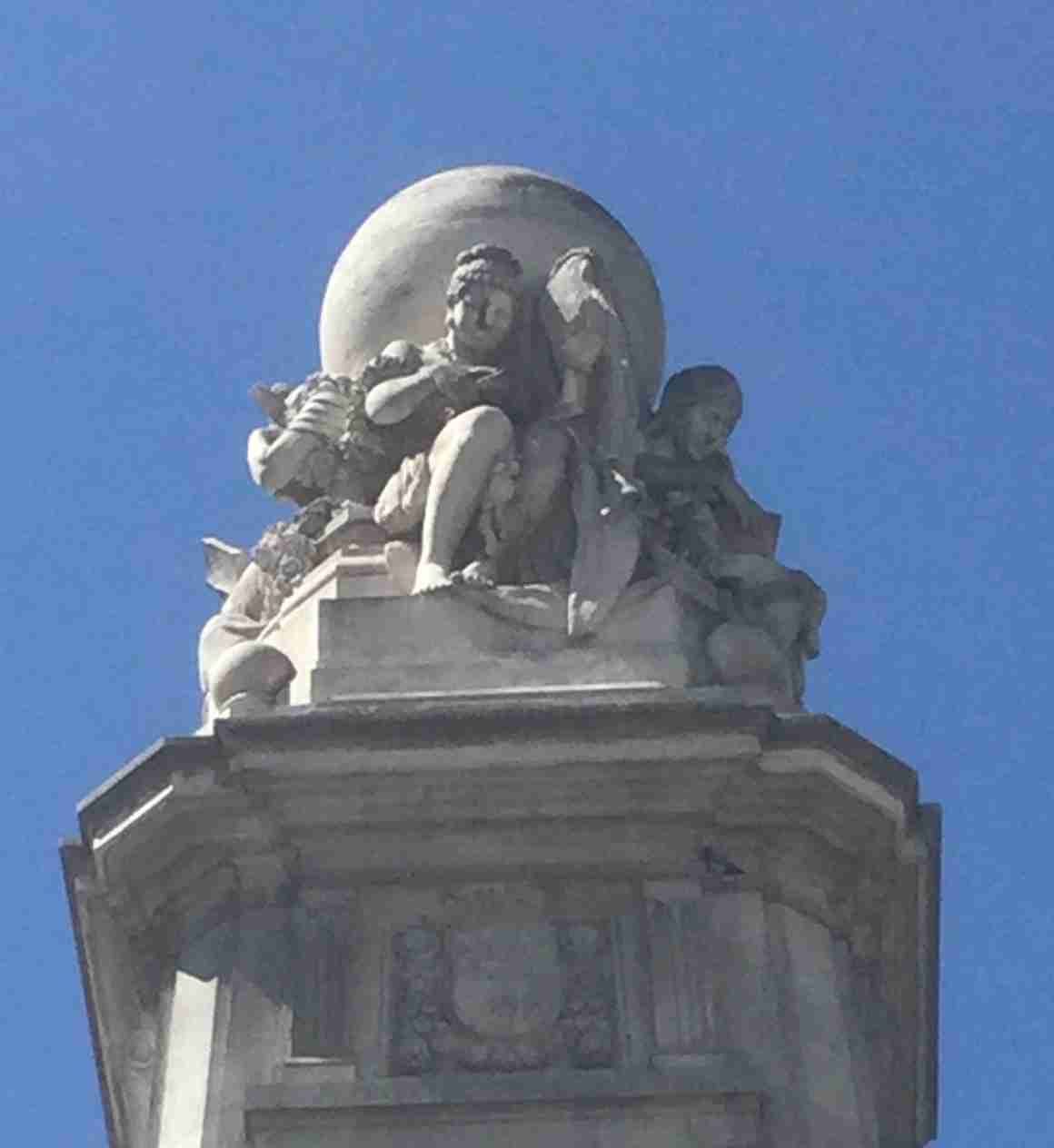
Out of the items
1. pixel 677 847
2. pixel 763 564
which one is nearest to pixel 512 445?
pixel 763 564

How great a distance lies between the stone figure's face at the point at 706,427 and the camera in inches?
814

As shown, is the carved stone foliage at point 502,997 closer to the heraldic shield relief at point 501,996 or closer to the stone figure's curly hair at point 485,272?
the heraldic shield relief at point 501,996

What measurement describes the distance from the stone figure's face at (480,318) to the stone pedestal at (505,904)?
2.57m

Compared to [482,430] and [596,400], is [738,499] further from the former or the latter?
[482,430]

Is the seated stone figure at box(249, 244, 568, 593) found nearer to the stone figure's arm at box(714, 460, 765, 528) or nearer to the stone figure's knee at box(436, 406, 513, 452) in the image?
the stone figure's knee at box(436, 406, 513, 452)

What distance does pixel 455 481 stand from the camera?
62.7 ft

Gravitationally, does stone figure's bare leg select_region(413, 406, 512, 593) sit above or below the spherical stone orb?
below

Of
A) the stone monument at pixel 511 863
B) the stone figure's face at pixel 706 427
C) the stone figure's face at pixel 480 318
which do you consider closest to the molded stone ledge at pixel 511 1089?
the stone monument at pixel 511 863

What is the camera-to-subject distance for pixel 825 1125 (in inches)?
664

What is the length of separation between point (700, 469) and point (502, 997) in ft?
14.0

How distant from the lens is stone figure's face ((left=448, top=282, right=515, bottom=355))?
65.7 ft

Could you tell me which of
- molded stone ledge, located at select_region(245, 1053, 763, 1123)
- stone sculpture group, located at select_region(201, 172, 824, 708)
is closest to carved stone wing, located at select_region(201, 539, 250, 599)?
stone sculpture group, located at select_region(201, 172, 824, 708)

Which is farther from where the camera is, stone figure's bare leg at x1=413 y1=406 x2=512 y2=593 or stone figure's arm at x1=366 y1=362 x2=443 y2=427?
stone figure's arm at x1=366 y1=362 x2=443 y2=427

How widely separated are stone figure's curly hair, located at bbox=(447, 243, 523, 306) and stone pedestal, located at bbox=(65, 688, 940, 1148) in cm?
279
